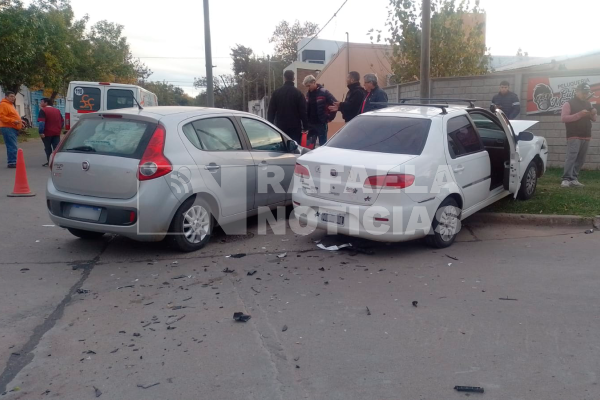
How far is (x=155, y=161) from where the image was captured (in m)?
5.98

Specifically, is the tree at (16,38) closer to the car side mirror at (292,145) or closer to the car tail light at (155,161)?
the car side mirror at (292,145)

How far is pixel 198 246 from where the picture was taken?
662 centimetres

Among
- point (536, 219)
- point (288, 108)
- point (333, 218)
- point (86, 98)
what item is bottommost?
point (536, 219)

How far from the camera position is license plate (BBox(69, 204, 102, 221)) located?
612cm

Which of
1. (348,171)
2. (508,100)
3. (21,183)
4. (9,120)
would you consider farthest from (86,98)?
(348,171)

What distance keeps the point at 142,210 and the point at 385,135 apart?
114 inches

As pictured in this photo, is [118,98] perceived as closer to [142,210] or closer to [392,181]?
[142,210]

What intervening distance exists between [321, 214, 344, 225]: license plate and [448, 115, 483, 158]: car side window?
1538 millimetres

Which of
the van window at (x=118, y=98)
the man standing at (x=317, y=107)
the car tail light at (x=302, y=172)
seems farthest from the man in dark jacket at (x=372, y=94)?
the van window at (x=118, y=98)

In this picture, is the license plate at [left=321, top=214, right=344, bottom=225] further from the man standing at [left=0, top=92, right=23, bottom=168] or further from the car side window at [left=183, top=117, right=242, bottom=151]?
the man standing at [left=0, top=92, right=23, bottom=168]

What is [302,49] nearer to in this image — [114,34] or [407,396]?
[114,34]

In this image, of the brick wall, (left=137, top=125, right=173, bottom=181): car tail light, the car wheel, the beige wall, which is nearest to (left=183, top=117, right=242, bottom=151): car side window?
(left=137, top=125, right=173, bottom=181): car tail light

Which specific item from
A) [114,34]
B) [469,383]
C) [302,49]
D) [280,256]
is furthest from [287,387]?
[302,49]

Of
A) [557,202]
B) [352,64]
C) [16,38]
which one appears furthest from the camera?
[352,64]
